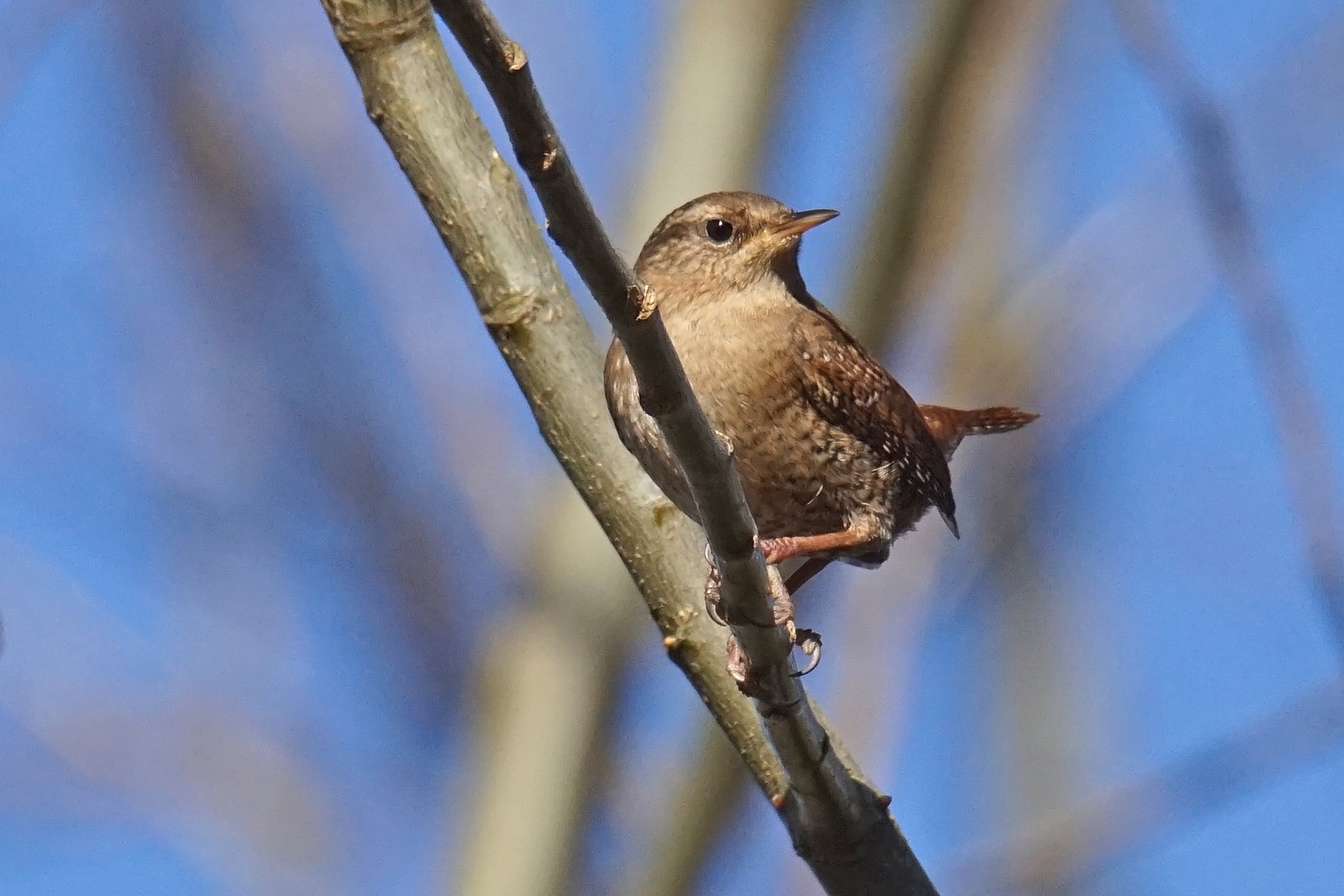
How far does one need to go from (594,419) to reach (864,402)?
80cm

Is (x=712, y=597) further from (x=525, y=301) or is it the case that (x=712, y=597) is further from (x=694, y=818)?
(x=694, y=818)

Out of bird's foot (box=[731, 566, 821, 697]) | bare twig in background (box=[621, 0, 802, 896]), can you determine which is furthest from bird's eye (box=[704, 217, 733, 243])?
bird's foot (box=[731, 566, 821, 697])

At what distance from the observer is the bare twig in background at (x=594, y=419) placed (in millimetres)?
2383

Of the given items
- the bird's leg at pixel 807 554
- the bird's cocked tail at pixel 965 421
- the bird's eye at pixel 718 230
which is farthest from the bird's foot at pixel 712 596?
the bird's cocked tail at pixel 965 421

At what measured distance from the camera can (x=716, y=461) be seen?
223cm

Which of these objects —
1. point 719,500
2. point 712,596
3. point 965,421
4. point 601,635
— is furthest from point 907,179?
point 719,500

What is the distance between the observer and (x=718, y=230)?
397cm

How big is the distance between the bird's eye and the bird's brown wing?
0.28 m

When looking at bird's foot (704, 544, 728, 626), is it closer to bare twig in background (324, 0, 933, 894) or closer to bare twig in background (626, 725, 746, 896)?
bare twig in background (324, 0, 933, 894)

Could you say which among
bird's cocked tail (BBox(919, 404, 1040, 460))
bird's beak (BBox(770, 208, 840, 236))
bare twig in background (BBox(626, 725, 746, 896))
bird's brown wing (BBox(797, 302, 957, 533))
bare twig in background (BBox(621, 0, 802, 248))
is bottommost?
bare twig in background (BBox(626, 725, 746, 896))

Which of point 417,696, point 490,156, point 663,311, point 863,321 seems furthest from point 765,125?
point 417,696

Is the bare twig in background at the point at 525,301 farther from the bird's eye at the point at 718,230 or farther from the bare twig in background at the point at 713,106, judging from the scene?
the bare twig in background at the point at 713,106

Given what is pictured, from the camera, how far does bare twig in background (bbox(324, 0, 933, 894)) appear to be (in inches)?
93.8

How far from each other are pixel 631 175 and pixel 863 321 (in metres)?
1.11
